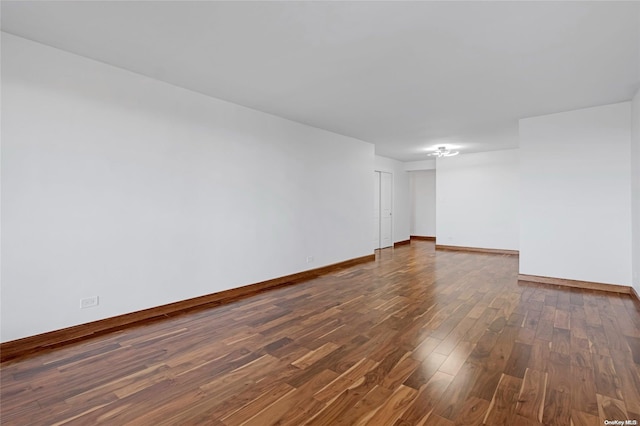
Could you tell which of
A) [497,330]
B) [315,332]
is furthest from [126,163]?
[497,330]

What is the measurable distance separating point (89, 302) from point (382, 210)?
24.0 ft

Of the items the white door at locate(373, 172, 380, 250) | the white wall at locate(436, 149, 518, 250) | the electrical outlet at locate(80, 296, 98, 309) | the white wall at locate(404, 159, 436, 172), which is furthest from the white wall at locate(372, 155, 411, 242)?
the electrical outlet at locate(80, 296, 98, 309)

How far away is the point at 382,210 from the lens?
351 inches

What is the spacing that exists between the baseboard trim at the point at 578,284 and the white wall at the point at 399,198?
453cm

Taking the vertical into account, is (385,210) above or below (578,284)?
above

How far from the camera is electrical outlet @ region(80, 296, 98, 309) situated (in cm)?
298

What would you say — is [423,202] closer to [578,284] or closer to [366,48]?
[578,284]

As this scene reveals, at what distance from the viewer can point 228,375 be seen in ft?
7.39

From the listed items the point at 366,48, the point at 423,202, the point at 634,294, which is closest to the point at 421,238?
the point at 423,202

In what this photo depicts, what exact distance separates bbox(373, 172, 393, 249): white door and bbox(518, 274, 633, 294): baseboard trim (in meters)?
4.06

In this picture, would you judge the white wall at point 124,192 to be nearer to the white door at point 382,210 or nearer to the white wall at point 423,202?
the white door at point 382,210

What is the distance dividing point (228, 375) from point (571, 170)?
18.3 feet

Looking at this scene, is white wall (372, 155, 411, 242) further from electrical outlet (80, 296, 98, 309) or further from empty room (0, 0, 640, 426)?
electrical outlet (80, 296, 98, 309)

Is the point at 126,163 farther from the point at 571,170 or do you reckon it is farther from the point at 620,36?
the point at 571,170
